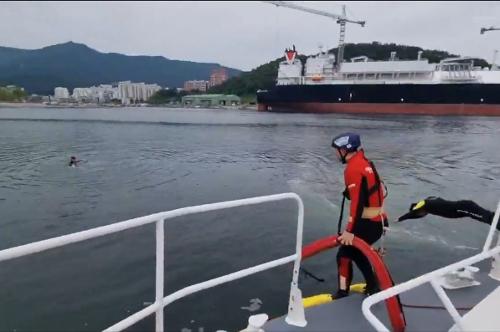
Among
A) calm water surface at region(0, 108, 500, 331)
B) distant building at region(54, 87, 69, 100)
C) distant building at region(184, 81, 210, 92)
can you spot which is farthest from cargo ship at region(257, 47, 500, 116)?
distant building at region(54, 87, 69, 100)

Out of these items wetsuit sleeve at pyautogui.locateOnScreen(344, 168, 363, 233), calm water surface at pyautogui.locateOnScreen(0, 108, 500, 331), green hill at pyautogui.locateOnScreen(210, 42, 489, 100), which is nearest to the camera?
wetsuit sleeve at pyautogui.locateOnScreen(344, 168, 363, 233)

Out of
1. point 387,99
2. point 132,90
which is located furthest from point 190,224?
point 387,99

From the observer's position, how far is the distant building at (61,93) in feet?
25.6

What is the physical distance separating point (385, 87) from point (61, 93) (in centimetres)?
4873

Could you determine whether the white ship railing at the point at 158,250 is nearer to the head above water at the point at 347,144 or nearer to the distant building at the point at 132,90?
the head above water at the point at 347,144

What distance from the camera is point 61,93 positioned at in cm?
808

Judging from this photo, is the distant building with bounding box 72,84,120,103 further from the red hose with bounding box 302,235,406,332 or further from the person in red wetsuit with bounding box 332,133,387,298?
the red hose with bounding box 302,235,406,332

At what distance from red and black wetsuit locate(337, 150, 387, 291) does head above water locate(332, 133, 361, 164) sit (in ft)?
0.21

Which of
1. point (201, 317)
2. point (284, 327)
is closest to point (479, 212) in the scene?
point (284, 327)

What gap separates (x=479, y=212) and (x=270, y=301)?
3.10 meters

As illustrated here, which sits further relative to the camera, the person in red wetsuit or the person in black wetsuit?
the person in black wetsuit

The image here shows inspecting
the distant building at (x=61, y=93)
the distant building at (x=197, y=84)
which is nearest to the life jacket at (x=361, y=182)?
the distant building at (x=61, y=93)

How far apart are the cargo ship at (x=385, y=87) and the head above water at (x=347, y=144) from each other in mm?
40443

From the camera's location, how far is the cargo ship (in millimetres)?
44812
